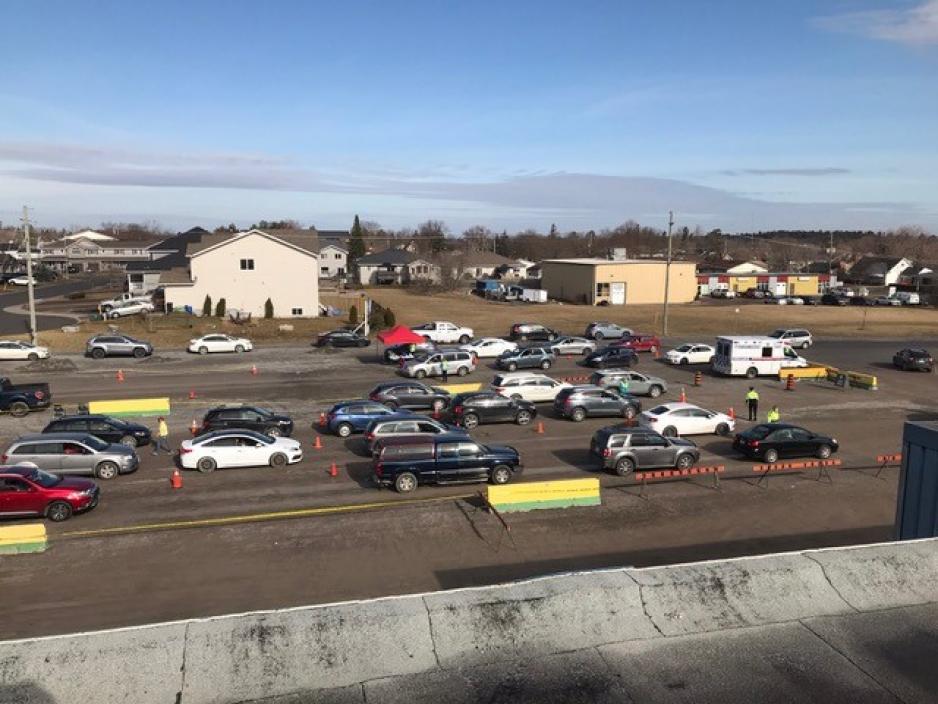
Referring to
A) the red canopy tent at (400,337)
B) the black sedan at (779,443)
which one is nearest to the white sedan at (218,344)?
the red canopy tent at (400,337)

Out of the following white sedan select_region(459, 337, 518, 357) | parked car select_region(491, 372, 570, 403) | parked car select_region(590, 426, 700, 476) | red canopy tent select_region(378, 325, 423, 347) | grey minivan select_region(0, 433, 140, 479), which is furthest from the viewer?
white sedan select_region(459, 337, 518, 357)

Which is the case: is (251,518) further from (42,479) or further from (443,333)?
(443,333)

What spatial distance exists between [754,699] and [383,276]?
340ft

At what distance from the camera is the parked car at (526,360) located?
1624 inches

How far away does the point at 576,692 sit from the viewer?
5.98 metres

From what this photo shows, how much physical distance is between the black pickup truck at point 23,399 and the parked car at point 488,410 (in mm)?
16719

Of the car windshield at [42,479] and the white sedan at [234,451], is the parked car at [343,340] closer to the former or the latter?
the white sedan at [234,451]

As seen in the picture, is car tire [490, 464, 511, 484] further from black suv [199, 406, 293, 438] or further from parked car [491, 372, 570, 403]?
parked car [491, 372, 570, 403]

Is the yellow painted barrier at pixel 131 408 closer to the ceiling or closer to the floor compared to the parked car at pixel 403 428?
closer to the floor

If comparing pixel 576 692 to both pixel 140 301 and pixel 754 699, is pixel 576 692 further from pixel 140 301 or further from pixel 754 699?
pixel 140 301

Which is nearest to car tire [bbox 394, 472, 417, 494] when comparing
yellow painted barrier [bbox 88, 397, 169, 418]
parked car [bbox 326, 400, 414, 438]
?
parked car [bbox 326, 400, 414, 438]

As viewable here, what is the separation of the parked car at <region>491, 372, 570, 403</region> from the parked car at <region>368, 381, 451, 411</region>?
2666 mm

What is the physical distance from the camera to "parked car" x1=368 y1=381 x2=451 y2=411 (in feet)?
103

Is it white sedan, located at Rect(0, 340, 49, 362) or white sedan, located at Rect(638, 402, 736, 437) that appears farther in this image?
white sedan, located at Rect(0, 340, 49, 362)
